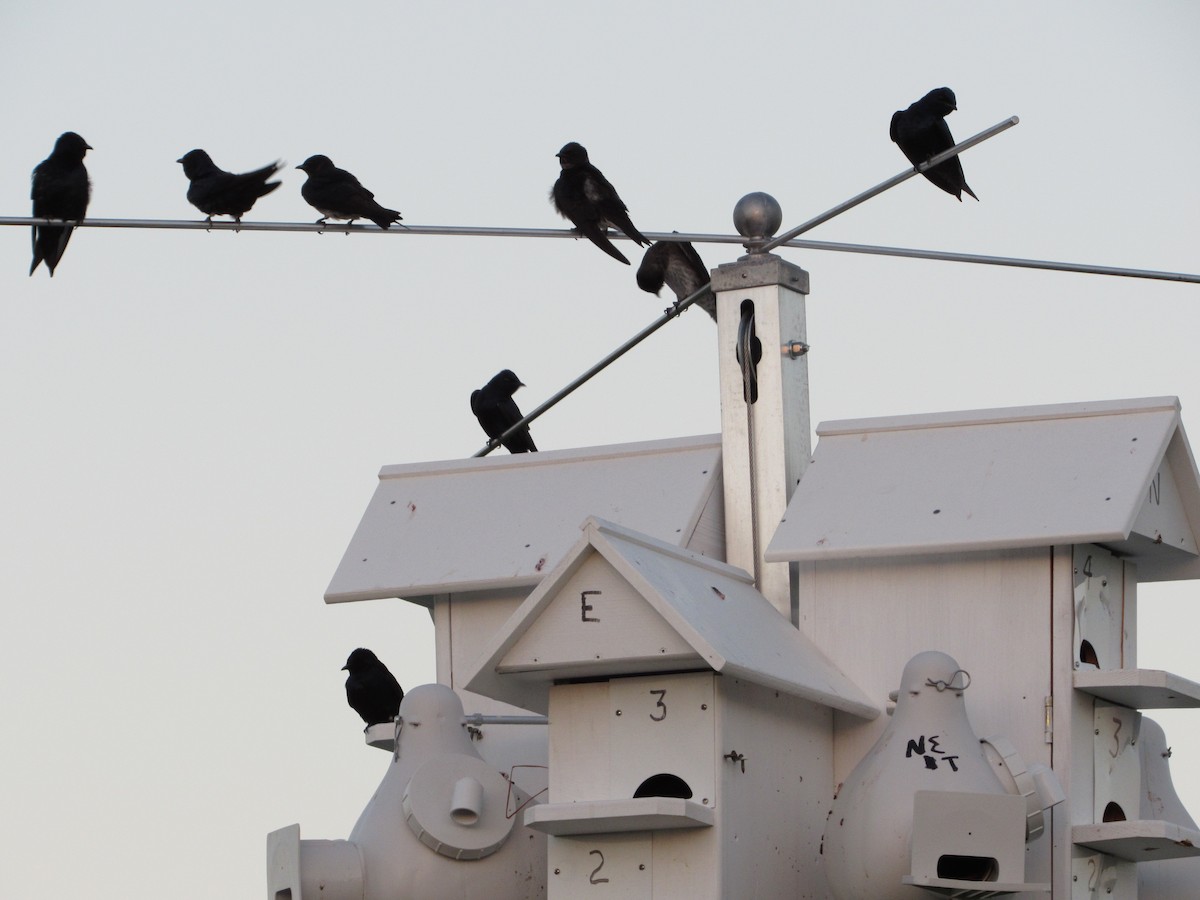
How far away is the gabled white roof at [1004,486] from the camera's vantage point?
8.40 metres

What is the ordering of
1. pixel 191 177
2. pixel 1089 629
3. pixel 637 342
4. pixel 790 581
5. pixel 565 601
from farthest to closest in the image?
pixel 191 177 → pixel 637 342 → pixel 790 581 → pixel 1089 629 → pixel 565 601

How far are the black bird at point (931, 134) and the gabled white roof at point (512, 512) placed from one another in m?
1.63

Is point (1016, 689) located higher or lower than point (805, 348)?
lower

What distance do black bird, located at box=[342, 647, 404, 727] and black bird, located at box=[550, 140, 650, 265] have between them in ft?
7.40

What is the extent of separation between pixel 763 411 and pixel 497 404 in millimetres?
3315

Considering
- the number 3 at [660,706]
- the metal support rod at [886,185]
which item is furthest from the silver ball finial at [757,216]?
the number 3 at [660,706]

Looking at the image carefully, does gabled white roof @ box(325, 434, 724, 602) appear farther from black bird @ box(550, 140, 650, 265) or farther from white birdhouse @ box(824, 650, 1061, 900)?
white birdhouse @ box(824, 650, 1061, 900)

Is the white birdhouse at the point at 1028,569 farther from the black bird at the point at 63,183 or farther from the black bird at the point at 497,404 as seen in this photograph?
the black bird at the point at 63,183

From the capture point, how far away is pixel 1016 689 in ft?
27.6

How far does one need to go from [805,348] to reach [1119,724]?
77.5 inches

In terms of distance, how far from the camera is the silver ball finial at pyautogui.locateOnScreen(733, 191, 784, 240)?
9.64 metres

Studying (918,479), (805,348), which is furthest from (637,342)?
(918,479)

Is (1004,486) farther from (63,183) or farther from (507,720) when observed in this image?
(63,183)

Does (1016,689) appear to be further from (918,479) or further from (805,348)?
(805,348)
